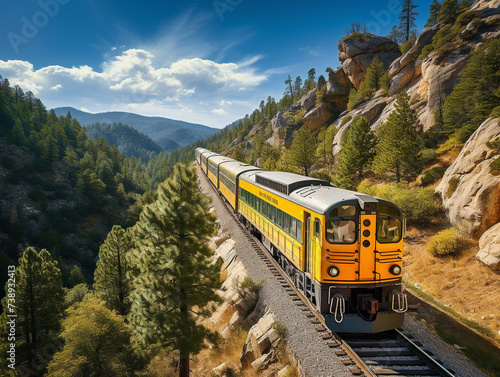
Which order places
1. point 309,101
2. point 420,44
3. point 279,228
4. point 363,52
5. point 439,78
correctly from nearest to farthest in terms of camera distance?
point 279,228
point 439,78
point 420,44
point 363,52
point 309,101

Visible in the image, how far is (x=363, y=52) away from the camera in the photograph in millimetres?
62469

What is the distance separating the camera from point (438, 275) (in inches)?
583

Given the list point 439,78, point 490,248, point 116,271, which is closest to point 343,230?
point 490,248

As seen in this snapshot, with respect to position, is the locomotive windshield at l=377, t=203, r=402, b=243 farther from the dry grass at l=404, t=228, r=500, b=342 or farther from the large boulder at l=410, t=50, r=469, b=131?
the large boulder at l=410, t=50, r=469, b=131

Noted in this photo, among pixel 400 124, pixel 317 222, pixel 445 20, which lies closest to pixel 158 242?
pixel 317 222

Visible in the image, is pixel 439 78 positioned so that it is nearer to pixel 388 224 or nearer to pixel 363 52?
pixel 363 52

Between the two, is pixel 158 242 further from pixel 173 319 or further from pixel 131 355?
pixel 131 355

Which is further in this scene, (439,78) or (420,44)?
(420,44)

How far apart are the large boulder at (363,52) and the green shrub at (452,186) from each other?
50.8 meters

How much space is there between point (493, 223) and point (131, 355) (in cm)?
1922

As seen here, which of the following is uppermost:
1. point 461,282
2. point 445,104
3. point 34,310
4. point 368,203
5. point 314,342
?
point 445,104

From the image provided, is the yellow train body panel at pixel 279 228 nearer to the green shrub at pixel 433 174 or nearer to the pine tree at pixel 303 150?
the green shrub at pixel 433 174

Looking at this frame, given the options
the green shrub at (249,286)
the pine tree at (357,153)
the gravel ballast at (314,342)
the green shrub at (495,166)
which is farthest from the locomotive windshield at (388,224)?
the pine tree at (357,153)

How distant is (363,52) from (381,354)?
67.3 meters
